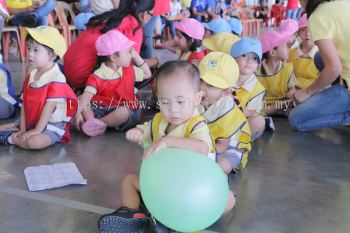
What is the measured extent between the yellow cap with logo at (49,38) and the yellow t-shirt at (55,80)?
0.10m

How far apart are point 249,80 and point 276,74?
0.51m

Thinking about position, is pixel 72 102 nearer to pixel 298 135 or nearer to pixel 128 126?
pixel 128 126

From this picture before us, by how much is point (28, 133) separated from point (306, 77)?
1858mm

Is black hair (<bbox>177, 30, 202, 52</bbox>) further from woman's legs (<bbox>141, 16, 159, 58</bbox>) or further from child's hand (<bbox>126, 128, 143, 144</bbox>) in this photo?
child's hand (<bbox>126, 128, 143, 144</bbox>)

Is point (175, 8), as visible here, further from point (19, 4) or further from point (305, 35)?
point (305, 35)

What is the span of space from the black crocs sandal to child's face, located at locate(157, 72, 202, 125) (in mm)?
333

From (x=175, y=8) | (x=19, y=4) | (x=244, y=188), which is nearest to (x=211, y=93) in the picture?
(x=244, y=188)

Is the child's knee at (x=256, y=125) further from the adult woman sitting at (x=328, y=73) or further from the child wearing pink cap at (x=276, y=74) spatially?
the child wearing pink cap at (x=276, y=74)

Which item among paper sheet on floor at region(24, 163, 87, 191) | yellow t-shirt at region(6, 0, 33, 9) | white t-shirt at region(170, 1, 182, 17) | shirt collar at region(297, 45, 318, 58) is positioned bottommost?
white t-shirt at region(170, 1, 182, 17)

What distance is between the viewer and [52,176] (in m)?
1.99

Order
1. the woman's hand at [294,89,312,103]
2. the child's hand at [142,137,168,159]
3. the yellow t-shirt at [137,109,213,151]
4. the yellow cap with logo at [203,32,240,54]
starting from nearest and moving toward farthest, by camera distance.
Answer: the child's hand at [142,137,168,159], the yellow t-shirt at [137,109,213,151], the woman's hand at [294,89,312,103], the yellow cap with logo at [203,32,240,54]

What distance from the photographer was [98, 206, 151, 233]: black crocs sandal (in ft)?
4.66

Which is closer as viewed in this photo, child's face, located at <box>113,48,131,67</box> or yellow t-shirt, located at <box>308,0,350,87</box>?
yellow t-shirt, located at <box>308,0,350,87</box>

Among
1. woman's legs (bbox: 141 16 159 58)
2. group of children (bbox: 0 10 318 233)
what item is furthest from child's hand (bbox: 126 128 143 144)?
woman's legs (bbox: 141 16 159 58)
